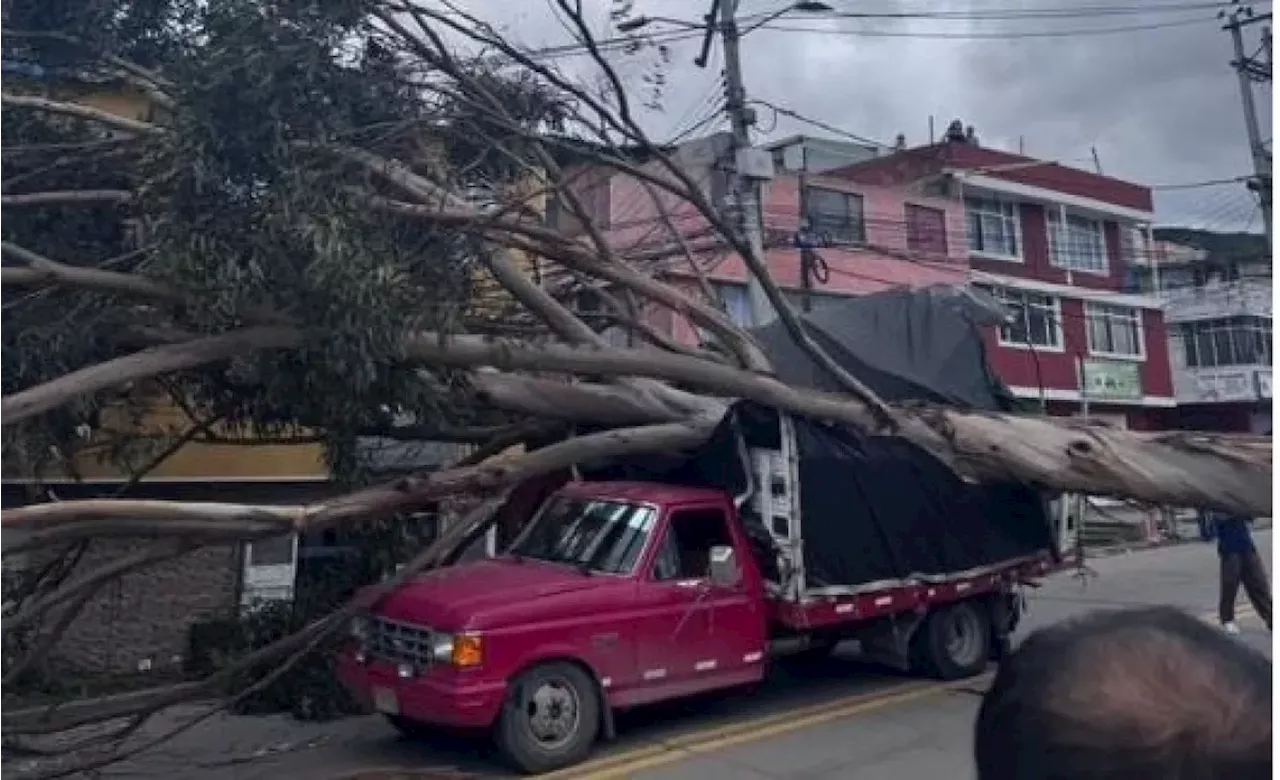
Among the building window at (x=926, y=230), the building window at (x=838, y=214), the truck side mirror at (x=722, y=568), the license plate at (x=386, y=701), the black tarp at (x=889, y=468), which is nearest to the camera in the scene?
the license plate at (x=386, y=701)

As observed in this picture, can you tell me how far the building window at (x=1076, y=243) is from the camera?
35.0m

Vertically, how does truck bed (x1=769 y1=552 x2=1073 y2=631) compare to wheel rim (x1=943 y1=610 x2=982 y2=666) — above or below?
above

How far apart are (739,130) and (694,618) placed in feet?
26.1

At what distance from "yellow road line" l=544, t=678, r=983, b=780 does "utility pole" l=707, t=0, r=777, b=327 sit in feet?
18.7

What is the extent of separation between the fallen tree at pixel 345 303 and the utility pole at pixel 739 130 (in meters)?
4.43

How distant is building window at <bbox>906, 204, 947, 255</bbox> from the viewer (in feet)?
101

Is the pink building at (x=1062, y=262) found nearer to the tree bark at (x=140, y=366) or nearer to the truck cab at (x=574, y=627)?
the truck cab at (x=574, y=627)

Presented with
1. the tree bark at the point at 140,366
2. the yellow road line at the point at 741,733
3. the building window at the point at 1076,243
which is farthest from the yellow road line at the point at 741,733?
the building window at the point at 1076,243

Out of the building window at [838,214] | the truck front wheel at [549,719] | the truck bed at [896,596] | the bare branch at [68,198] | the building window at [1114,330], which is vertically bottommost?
the truck front wheel at [549,719]

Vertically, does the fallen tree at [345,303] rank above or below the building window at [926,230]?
below

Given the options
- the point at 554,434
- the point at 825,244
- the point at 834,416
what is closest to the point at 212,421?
the point at 554,434

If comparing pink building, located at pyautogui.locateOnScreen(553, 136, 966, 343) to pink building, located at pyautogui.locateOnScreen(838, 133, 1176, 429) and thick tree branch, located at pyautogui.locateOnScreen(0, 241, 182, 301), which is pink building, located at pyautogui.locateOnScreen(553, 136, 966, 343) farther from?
thick tree branch, located at pyautogui.locateOnScreen(0, 241, 182, 301)

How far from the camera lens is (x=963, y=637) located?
10.6 m

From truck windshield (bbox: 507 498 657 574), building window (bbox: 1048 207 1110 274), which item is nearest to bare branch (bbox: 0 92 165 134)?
truck windshield (bbox: 507 498 657 574)
